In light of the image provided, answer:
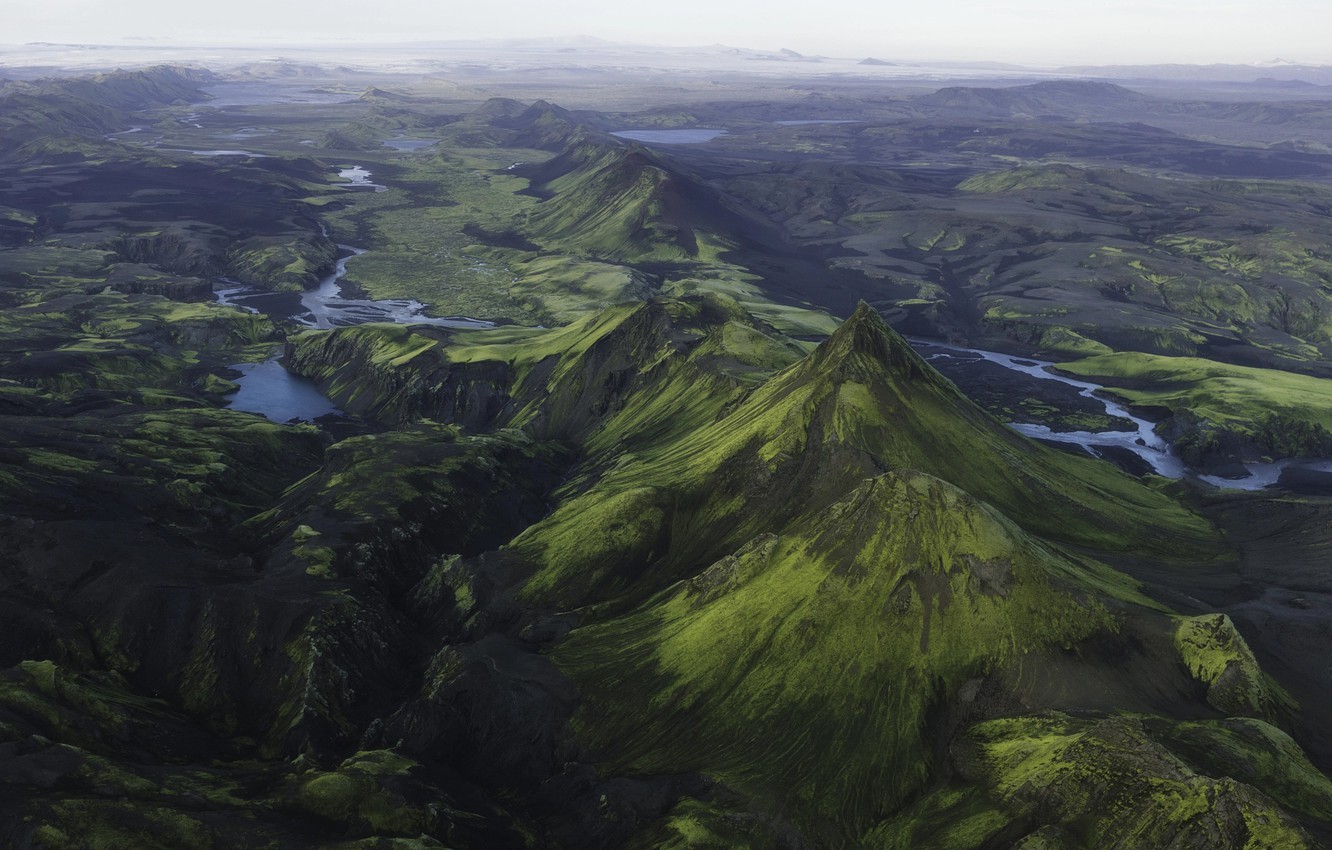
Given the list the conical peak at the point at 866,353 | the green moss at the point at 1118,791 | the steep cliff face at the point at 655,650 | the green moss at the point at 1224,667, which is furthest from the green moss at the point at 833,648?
the conical peak at the point at 866,353

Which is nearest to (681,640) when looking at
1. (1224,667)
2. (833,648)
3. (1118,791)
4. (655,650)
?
(655,650)

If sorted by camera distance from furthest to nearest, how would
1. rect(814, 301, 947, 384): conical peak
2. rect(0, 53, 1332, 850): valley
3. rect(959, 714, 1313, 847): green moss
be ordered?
rect(814, 301, 947, 384): conical peak → rect(0, 53, 1332, 850): valley → rect(959, 714, 1313, 847): green moss

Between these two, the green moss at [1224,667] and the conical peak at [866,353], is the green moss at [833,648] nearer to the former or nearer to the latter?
the green moss at [1224,667]

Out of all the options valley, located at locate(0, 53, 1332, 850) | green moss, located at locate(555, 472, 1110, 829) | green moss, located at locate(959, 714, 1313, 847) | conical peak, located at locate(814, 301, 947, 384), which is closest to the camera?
green moss, located at locate(959, 714, 1313, 847)

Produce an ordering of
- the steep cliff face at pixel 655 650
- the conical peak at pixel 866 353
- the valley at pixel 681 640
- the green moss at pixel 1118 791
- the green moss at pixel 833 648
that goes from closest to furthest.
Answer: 1. the green moss at pixel 1118 791
2. the steep cliff face at pixel 655 650
3. the valley at pixel 681 640
4. the green moss at pixel 833 648
5. the conical peak at pixel 866 353

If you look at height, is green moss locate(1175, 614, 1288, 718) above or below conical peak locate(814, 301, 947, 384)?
below

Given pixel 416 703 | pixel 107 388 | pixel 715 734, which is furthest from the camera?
pixel 107 388

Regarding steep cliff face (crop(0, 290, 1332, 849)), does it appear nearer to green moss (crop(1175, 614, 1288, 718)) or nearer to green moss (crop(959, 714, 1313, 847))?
green moss (crop(959, 714, 1313, 847))

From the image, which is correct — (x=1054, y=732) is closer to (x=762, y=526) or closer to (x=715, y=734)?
(x=715, y=734)

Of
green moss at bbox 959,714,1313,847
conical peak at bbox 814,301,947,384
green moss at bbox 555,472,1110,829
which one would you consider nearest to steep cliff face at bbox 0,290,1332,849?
green moss at bbox 959,714,1313,847

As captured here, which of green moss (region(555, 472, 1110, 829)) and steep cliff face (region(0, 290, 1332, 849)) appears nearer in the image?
steep cliff face (region(0, 290, 1332, 849))

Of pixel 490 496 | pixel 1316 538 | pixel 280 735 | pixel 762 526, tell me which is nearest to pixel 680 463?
pixel 762 526
